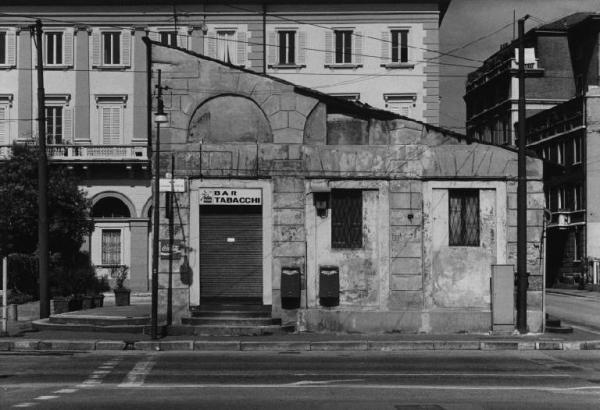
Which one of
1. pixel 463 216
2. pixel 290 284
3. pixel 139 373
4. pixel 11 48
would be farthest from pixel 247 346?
pixel 11 48

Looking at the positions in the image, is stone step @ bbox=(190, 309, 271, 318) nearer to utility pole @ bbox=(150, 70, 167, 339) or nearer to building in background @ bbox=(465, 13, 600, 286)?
utility pole @ bbox=(150, 70, 167, 339)

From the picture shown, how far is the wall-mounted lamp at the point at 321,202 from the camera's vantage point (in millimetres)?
22328

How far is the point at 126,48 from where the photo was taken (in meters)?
49.8

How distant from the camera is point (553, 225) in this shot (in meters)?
58.4

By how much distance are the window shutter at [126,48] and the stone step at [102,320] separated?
2857 cm

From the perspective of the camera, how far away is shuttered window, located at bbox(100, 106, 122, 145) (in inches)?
1954

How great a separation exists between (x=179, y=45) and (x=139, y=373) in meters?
36.3

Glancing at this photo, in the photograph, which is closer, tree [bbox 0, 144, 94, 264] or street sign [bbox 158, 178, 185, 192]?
street sign [bbox 158, 178, 185, 192]

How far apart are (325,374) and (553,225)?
45.9 metres

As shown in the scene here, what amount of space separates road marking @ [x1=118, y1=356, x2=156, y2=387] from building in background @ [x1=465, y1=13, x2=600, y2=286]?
111 feet

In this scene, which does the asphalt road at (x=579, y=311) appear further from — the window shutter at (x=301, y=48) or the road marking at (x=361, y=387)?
the window shutter at (x=301, y=48)

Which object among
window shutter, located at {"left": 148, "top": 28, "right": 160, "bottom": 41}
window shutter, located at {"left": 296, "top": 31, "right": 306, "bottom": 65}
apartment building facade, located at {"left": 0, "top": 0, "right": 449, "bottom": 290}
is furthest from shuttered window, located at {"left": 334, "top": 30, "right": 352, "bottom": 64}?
window shutter, located at {"left": 148, "top": 28, "right": 160, "bottom": 41}

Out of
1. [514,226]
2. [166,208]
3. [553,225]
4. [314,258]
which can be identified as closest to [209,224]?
[166,208]

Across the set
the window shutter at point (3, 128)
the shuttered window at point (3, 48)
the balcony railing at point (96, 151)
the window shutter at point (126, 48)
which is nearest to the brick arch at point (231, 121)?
the balcony railing at point (96, 151)
